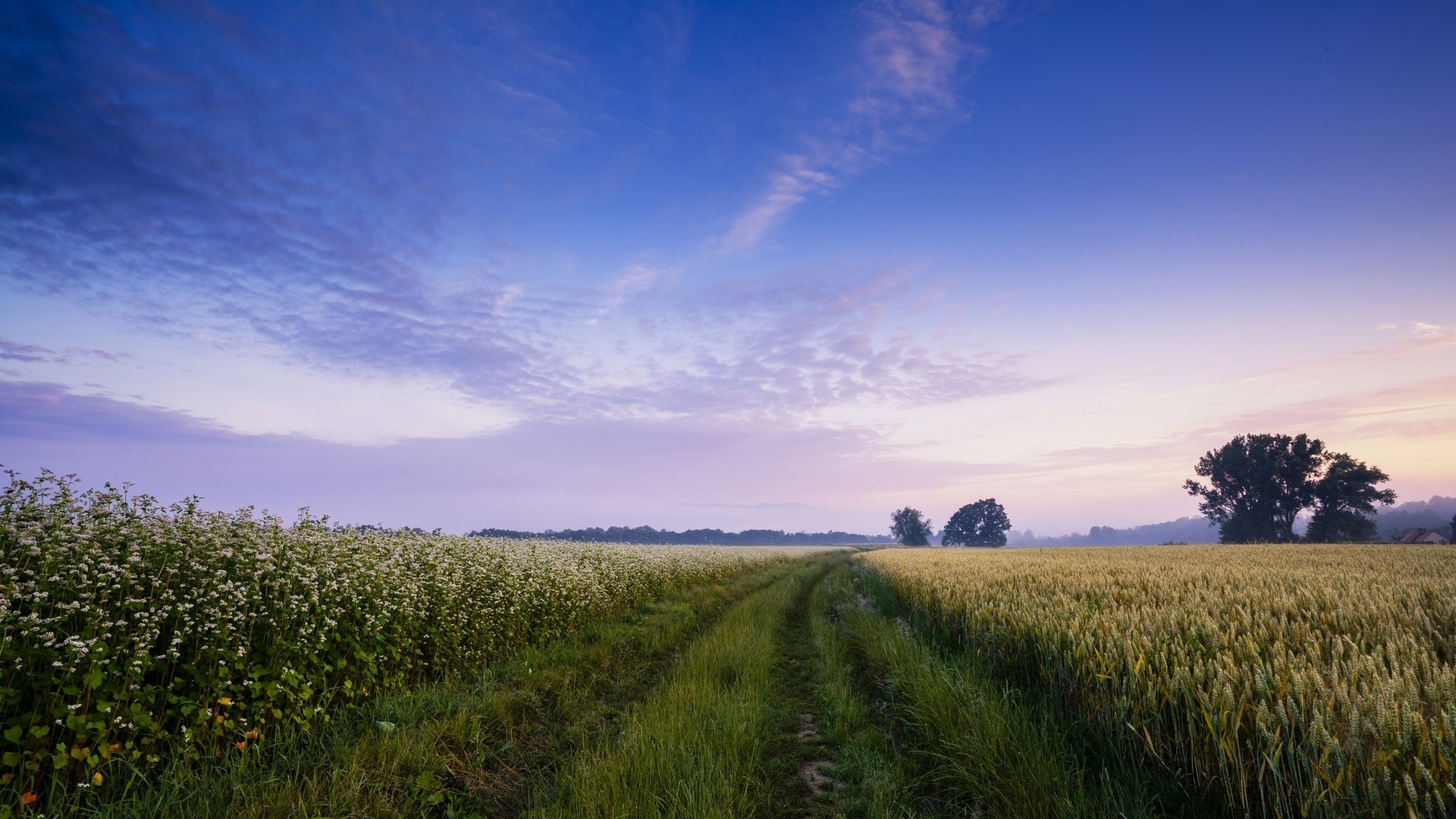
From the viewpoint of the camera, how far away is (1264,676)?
139 inches

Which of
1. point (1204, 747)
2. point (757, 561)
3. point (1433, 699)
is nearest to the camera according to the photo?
point (1433, 699)

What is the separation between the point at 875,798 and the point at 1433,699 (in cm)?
376

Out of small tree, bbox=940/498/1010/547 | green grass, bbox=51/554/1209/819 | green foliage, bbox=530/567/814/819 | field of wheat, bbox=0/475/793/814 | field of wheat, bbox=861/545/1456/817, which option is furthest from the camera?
small tree, bbox=940/498/1010/547

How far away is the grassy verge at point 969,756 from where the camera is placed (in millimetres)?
3871

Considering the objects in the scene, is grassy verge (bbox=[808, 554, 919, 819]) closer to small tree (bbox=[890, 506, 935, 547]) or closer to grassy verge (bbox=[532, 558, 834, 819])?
grassy verge (bbox=[532, 558, 834, 819])

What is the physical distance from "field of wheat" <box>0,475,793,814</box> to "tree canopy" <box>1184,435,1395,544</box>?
78579 millimetres

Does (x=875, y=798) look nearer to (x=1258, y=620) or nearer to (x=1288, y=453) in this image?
(x=1258, y=620)

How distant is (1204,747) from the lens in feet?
11.9

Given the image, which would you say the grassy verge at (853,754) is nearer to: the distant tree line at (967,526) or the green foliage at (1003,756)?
the green foliage at (1003,756)

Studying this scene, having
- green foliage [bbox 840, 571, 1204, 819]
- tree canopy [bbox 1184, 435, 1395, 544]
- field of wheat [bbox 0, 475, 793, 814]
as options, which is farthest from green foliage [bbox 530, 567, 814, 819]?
tree canopy [bbox 1184, 435, 1395, 544]

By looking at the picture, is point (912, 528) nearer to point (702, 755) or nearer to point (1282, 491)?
point (1282, 491)

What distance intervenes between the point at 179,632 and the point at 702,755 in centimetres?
458

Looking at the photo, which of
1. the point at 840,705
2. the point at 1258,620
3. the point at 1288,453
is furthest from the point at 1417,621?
the point at 1288,453

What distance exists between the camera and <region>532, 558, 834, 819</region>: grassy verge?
4289mm
